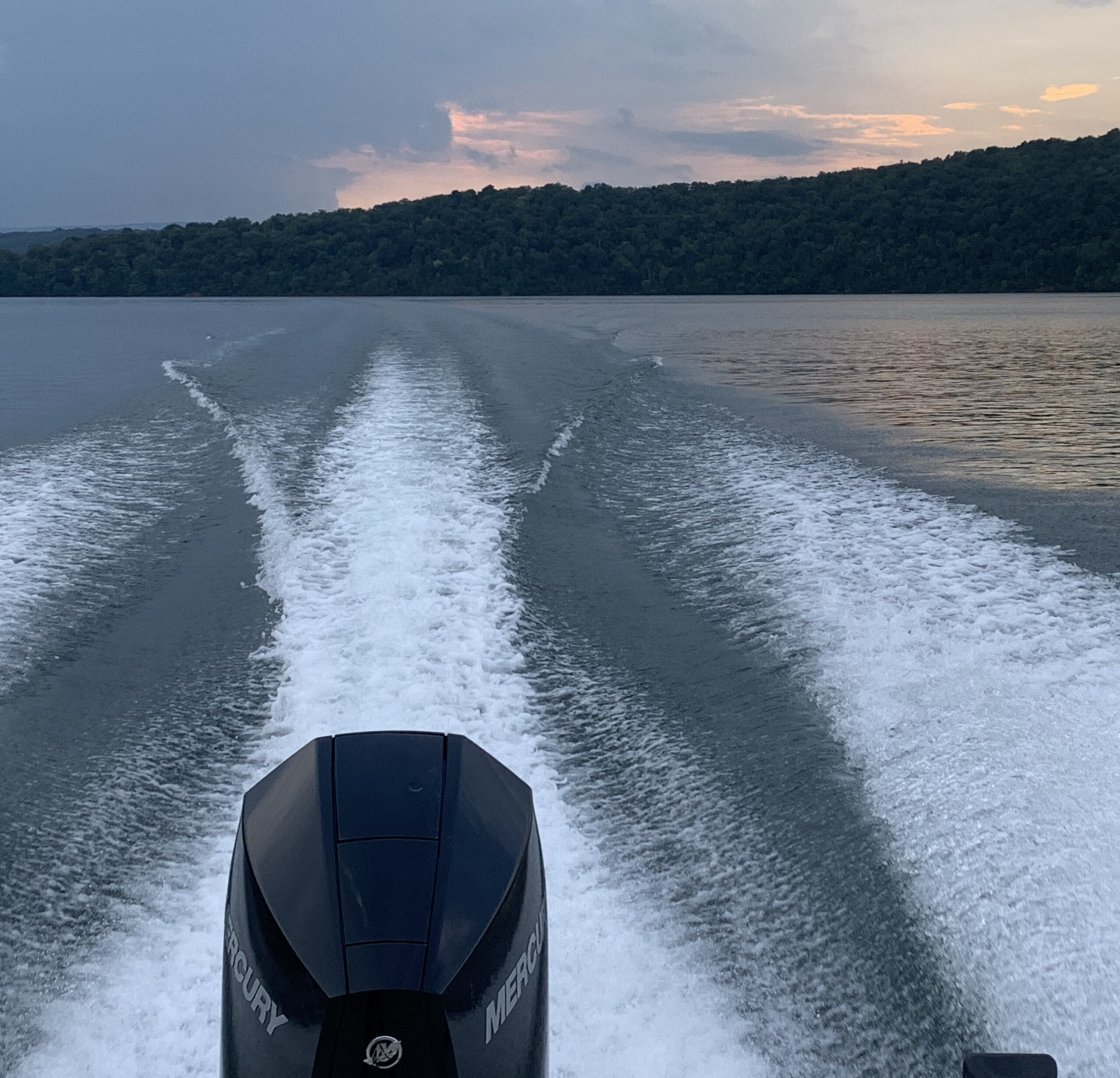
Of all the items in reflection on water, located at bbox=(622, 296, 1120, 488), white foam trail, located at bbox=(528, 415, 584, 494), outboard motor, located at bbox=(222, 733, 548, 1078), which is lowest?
reflection on water, located at bbox=(622, 296, 1120, 488)

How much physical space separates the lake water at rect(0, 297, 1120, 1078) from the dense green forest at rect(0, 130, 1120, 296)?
39277mm

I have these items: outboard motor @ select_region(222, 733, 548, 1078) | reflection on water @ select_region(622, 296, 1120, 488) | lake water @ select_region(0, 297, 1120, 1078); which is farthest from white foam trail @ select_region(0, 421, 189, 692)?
reflection on water @ select_region(622, 296, 1120, 488)

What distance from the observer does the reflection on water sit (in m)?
6.88

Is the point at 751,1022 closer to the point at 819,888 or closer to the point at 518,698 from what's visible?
the point at 819,888

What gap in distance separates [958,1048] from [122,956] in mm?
1592

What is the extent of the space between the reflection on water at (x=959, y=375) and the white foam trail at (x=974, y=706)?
69.8 inches

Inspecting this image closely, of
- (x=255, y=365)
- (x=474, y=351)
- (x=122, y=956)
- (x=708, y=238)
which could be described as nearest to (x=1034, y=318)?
(x=474, y=351)

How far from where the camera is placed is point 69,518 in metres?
5.14

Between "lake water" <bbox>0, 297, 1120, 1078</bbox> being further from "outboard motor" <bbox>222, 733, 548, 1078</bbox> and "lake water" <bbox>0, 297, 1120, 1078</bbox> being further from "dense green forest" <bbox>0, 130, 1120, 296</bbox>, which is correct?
"dense green forest" <bbox>0, 130, 1120, 296</bbox>

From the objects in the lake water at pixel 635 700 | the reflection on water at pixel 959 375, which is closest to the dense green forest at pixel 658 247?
the reflection on water at pixel 959 375

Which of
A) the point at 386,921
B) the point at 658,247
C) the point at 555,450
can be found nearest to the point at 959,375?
the point at 555,450

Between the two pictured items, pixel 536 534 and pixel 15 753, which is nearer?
pixel 15 753

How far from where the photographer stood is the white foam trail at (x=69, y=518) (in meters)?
3.87

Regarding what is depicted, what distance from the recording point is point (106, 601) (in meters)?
4.11
